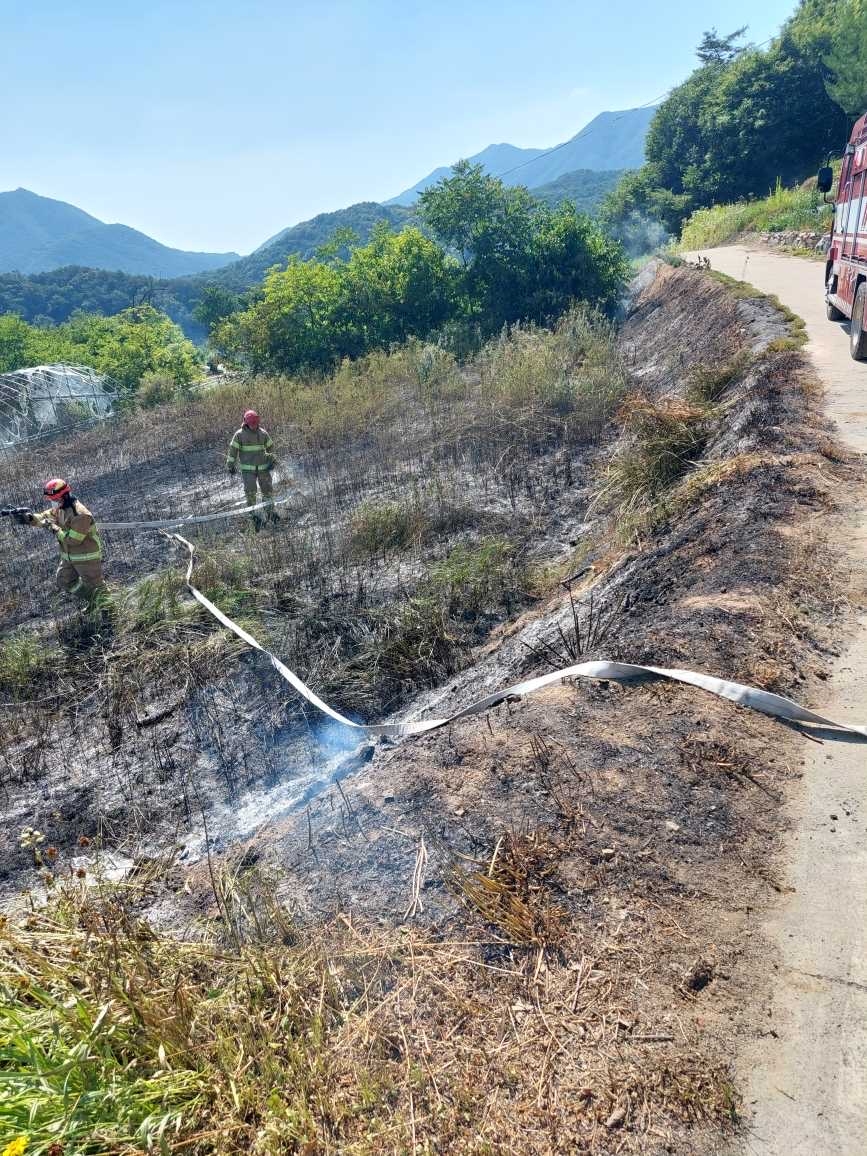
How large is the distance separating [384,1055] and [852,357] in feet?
30.5

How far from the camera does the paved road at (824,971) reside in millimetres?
1717

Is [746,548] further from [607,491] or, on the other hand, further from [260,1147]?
[260,1147]

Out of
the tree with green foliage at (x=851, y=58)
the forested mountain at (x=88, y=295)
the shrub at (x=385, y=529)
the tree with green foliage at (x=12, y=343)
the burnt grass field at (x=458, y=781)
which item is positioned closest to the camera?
the burnt grass field at (x=458, y=781)

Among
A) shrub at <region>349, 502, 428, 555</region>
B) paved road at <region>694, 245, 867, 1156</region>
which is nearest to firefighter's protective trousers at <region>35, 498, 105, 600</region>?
shrub at <region>349, 502, 428, 555</region>

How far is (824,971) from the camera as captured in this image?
206 cm

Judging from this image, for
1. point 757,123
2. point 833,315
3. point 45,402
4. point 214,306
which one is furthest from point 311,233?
point 833,315

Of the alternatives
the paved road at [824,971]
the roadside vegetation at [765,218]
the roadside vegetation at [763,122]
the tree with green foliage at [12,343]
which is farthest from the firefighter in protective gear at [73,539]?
the tree with green foliage at [12,343]

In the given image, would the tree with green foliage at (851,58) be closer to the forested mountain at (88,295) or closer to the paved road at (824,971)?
the paved road at (824,971)

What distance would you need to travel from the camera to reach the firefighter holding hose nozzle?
6.45 m

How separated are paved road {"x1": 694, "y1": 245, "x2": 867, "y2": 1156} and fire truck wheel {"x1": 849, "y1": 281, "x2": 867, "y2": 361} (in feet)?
20.5

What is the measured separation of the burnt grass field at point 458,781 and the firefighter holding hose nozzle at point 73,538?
342mm

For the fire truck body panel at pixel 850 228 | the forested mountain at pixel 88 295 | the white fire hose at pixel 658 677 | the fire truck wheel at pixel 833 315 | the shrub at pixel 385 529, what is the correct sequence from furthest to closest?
the forested mountain at pixel 88 295 < the fire truck wheel at pixel 833 315 < the fire truck body panel at pixel 850 228 < the shrub at pixel 385 529 < the white fire hose at pixel 658 677

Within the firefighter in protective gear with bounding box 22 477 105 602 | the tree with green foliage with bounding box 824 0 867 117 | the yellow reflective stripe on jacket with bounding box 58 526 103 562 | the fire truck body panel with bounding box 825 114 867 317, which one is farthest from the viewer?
the tree with green foliage with bounding box 824 0 867 117

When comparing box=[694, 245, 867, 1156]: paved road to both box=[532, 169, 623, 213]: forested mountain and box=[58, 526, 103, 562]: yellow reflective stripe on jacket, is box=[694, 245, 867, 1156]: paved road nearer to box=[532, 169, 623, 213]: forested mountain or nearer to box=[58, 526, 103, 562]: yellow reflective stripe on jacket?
box=[58, 526, 103, 562]: yellow reflective stripe on jacket
